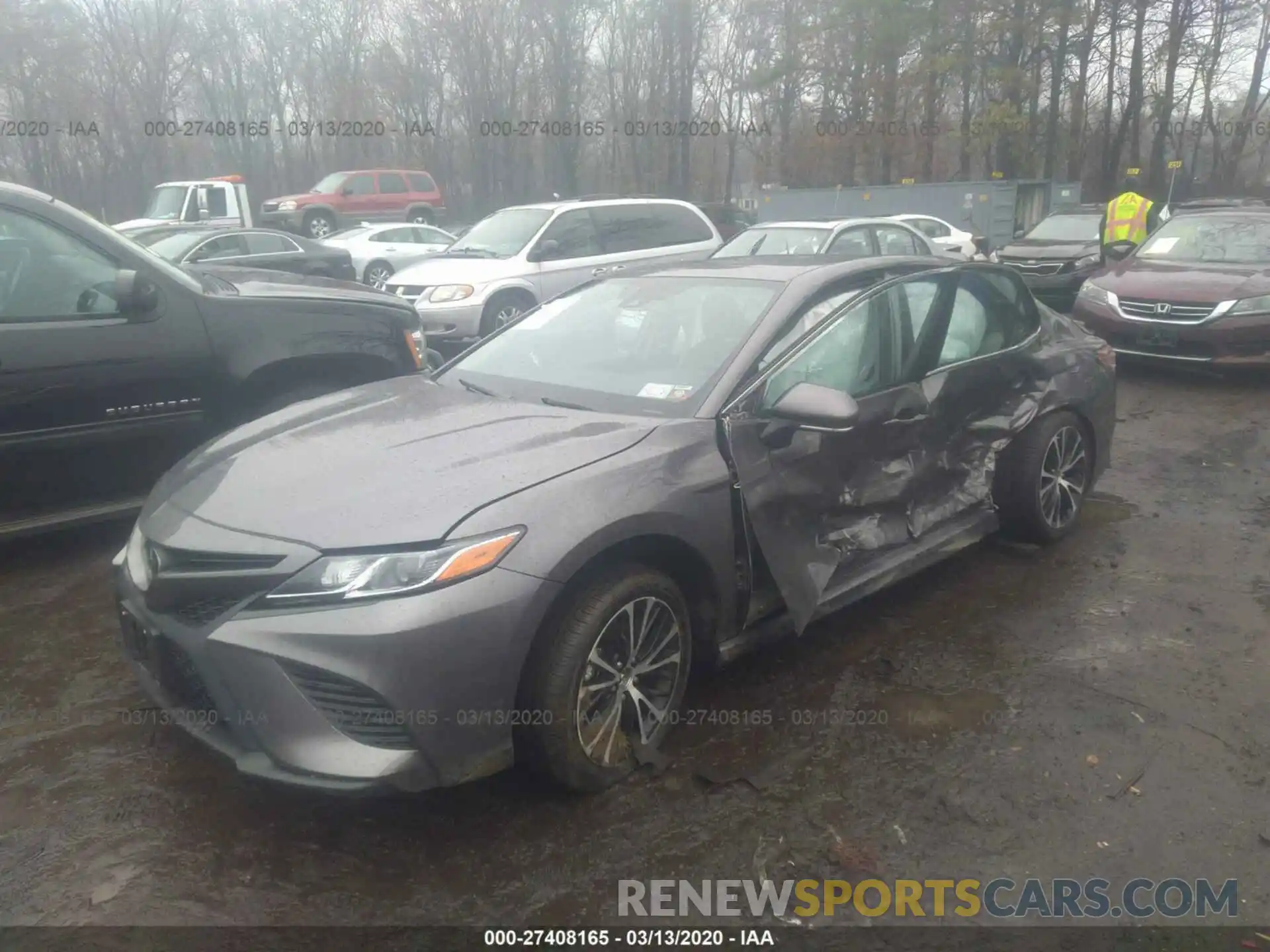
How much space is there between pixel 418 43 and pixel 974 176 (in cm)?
1945

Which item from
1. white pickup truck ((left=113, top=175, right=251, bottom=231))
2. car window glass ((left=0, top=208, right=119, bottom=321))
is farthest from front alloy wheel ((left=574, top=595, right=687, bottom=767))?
white pickup truck ((left=113, top=175, right=251, bottom=231))

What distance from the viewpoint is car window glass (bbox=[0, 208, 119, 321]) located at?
15.0 feet

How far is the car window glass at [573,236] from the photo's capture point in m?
11.1

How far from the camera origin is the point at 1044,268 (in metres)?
14.1

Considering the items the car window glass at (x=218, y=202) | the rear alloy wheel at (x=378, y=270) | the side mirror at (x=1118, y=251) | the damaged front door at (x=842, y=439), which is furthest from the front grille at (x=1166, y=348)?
the car window glass at (x=218, y=202)

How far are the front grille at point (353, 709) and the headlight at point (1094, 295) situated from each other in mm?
8625

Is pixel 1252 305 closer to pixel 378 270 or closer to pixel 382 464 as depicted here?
pixel 382 464

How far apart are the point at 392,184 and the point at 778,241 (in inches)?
702

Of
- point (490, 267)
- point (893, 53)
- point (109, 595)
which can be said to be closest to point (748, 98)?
point (893, 53)

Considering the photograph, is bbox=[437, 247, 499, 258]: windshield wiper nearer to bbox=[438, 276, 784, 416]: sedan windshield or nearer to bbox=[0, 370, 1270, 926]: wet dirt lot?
bbox=[438, 276, 784, 416]: sedan windshield

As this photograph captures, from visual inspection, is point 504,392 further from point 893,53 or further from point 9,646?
point 893,53

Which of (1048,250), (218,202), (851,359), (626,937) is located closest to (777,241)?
(1048,250)

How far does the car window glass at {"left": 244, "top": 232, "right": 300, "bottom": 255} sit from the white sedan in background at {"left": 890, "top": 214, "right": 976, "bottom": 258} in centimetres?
947

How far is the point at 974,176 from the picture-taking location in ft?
109
